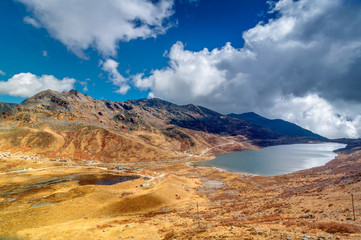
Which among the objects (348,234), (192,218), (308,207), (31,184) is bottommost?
(31,184)

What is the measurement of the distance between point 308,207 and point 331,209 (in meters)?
4.39

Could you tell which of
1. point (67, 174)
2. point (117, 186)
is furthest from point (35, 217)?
point (67, 174)

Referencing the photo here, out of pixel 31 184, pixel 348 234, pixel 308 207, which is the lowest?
pixel 31 184

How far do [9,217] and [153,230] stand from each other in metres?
42.7

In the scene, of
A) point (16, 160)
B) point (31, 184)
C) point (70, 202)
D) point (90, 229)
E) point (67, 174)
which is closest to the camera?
point (90, 229)

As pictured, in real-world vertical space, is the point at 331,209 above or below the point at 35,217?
above

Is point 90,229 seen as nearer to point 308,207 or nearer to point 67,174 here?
point 308,207

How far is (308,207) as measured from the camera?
36719 mm

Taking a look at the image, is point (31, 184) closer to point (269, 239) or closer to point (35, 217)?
point (35, 217)

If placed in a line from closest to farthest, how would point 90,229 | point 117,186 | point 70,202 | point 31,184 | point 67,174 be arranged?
point 90,229 → point 70,202 → point 117,186 → point 31,184 → point 67,174

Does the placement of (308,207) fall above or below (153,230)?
above

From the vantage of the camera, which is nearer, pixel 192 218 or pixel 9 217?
pixel 192 218

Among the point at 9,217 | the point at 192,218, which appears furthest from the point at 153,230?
the point at 9,217

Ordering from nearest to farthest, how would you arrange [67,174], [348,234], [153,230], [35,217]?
[348,234] < [153,230] < [35,217] < [67,174]
